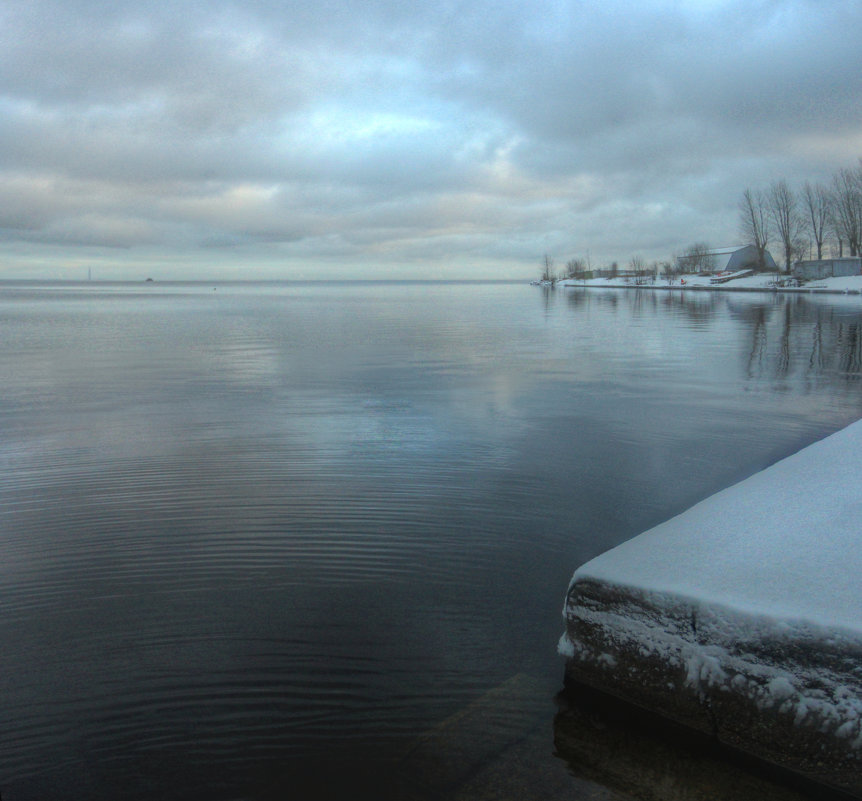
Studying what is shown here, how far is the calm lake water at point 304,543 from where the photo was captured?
14.5ft

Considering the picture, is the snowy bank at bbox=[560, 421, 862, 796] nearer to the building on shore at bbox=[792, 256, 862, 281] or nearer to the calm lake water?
the calm lake water

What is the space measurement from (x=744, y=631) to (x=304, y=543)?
4165mm

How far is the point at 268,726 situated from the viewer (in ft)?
14.7

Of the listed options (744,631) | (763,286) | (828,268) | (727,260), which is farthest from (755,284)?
(744,631)

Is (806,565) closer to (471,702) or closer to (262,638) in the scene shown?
(471,702)

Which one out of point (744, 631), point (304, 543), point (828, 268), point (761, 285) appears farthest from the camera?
point (828, 268)

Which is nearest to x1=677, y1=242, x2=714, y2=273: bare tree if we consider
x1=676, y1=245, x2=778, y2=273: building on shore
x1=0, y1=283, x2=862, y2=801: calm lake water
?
x1=676, y1=245, x2=778, y2=273: building on shore

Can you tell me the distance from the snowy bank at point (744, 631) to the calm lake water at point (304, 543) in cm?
70

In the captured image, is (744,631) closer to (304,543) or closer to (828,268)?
(304,543)

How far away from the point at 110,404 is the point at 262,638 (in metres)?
10.00

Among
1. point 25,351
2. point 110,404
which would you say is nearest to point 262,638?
point 110,404

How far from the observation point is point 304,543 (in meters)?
7.11

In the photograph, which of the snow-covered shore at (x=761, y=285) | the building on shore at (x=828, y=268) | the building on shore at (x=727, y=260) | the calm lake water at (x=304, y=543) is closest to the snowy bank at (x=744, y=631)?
the calm lake water at (x=304, y=543)

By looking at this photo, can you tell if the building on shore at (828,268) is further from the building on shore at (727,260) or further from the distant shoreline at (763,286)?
the building on shore at (727,260)
